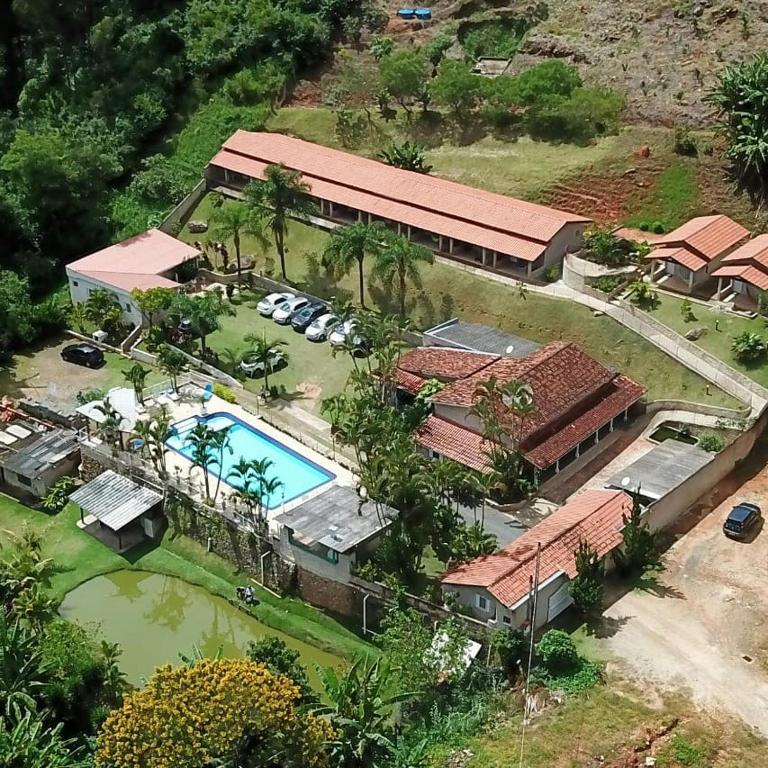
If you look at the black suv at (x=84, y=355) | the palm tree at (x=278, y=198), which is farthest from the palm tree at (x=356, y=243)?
the black suv at (x=84, y=355)

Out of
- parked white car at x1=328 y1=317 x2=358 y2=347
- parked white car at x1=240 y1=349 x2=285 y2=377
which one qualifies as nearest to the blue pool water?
parked white car at x1=240 y1=349 x2=285 y2=377

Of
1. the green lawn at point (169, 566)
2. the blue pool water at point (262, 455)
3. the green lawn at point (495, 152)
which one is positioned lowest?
the green lawn at point (169, 566)

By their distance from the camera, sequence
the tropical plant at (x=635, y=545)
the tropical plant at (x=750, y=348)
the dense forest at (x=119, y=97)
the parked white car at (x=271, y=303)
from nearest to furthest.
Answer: the tropical plant at (x=635, y=545) → the tropical plant at (x=750, y=348) → the parked white car at (x=271, y=303) → the dense forest at (x=119, y=97)

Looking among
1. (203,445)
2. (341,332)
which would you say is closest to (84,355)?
(341,332)

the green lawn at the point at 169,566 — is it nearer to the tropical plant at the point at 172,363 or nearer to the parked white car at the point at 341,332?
the tropical plant at the point at 172,363

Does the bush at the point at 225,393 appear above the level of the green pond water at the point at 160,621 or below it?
above

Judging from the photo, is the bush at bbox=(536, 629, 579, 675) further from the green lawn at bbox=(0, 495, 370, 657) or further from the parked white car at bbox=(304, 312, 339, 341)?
the parked white car at bbox=(304, 312, 339, 341)

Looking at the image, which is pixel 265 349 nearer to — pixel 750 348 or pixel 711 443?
pixel 711 443

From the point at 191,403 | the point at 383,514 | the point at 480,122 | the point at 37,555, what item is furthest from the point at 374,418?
the point at 480,122
